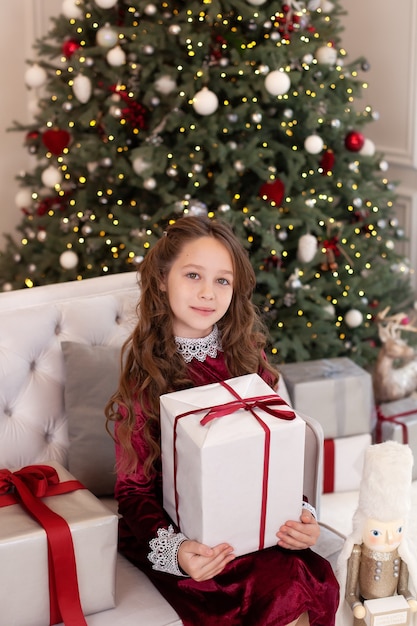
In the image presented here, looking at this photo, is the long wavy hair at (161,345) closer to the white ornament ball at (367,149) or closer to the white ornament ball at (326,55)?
the white ornament ball at (326,55)

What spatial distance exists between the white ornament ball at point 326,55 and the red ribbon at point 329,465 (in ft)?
5.43

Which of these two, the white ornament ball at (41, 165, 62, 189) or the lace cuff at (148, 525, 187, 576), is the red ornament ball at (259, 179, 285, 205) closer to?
the white ornament ball at (41, 165, 62, 189)

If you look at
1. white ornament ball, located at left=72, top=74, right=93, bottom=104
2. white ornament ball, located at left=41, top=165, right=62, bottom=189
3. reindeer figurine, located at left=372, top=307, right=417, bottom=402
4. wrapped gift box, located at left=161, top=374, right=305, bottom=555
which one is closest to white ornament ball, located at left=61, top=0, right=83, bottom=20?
white ornament ball, located at left=72, top=74, right=93, bottom=104

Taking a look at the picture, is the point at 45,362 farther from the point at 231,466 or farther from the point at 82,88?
the point at 82,88

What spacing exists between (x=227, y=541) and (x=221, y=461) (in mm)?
209

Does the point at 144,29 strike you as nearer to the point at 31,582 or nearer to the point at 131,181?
the point at 131,181

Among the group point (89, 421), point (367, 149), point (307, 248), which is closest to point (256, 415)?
point (89, 421)

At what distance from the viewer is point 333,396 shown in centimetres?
330

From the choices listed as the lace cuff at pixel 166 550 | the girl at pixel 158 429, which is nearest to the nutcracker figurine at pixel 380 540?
the girl at pixel 158 429

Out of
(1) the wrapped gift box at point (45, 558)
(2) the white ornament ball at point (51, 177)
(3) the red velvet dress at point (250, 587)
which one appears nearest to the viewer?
(1) the wrapped gift box at point (45, 558)

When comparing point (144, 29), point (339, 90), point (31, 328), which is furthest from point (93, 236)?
point (31, 328)

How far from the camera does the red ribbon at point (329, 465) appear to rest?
10.8 ft

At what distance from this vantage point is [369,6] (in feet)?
15.3

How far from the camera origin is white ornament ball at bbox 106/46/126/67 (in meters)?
3.51
